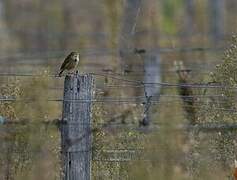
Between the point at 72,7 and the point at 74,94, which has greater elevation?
the point at 72,7

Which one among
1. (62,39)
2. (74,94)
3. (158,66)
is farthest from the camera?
(62,39)

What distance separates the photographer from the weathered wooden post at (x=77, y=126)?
814cm

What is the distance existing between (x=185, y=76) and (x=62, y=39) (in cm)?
1670

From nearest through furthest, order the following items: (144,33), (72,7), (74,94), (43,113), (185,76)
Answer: (74,94) → (43,113) → (185,76) → (144,33) → (72,7)

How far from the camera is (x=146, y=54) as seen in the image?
17.2 meters

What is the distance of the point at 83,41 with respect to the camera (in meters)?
26.7

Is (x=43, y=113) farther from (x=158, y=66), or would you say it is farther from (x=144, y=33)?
(x=144, y=33)

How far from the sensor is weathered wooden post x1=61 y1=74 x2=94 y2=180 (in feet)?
26.7

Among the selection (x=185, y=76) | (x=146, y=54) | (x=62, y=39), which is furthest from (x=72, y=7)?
(x=185, y=76)

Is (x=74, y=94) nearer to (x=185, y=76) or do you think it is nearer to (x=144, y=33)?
(x=185, y=76)

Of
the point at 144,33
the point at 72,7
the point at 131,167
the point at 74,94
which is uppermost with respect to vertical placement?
the point at 72,7

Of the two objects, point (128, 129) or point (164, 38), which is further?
point (164, 38)

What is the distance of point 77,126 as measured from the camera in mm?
8156

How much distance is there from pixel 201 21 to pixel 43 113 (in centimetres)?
1860
